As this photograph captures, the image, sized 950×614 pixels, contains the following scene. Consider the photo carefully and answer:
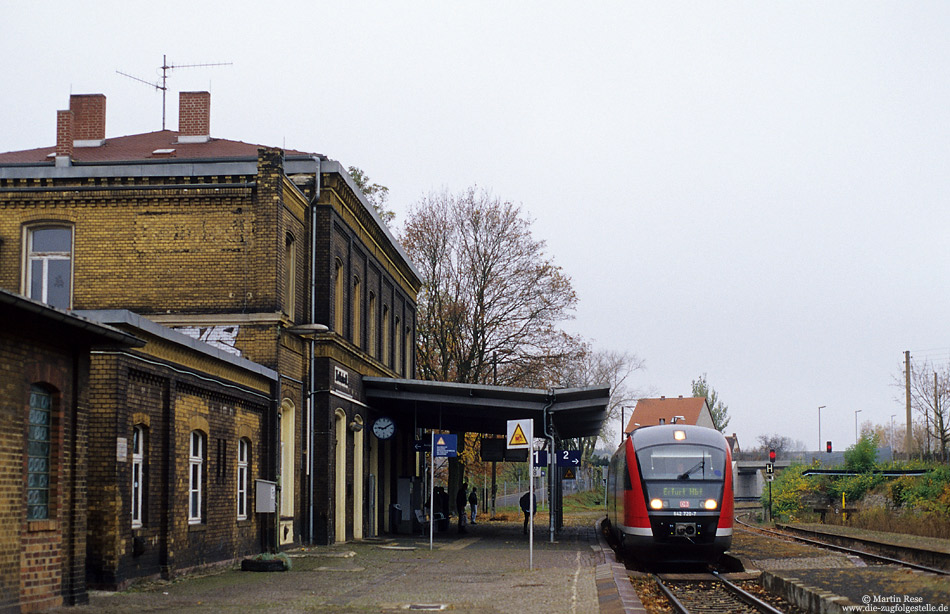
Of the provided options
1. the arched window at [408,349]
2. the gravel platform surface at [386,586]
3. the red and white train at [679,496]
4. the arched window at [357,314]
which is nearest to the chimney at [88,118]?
the arched window at [357,314]

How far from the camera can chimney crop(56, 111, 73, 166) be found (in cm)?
2514

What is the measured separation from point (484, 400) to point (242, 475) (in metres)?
8.68

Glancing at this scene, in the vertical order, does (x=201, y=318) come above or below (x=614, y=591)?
above

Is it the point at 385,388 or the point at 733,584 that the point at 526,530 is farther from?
the point at 733,584

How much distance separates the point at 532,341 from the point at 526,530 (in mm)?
12379

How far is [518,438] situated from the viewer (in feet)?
59.3

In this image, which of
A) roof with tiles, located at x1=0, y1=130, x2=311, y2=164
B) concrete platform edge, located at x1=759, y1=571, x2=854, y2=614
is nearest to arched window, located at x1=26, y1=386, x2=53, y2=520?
concrete platform edge, located at x1=759, y1=571, x2=854, y2=614

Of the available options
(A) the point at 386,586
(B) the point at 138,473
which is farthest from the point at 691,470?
(B) the point at 138,473

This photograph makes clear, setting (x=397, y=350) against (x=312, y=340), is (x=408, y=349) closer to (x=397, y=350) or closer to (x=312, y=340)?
(x=397, y=350)

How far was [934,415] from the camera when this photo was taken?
6400cm

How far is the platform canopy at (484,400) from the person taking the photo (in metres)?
26.0

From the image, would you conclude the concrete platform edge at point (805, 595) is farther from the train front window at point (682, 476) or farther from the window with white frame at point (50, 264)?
the window with white frame at point (50, 264)

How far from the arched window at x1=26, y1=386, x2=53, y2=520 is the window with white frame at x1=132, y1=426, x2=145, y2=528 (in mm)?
2789

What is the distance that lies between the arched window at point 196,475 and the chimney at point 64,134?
36.0 feet
